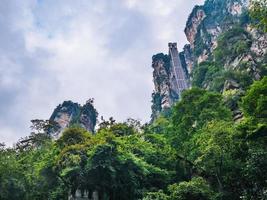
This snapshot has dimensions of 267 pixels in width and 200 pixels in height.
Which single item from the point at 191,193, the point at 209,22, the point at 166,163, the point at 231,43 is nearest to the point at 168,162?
the point at 166,163

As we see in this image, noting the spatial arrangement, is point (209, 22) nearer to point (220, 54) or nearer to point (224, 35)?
point (224, 35)

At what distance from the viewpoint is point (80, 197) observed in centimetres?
2455

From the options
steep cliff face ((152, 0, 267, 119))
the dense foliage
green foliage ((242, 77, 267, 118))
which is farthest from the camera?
steep cliff face ((152, 0, 267, 119))

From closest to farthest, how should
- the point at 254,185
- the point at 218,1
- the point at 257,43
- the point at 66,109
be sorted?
the point at 254,185
the point at 257,43
the point at 66,109
the point at 218,1

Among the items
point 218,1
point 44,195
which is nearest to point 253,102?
point 44,195

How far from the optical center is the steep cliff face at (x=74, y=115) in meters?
70.1

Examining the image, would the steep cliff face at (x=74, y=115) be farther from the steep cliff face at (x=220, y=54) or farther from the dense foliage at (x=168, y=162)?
the dense foliage at (x=168, y=162)

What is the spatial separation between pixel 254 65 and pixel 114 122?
67.0 feet

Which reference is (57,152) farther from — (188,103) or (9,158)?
(188,103)

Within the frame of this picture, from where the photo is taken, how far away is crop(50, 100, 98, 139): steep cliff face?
230 feet

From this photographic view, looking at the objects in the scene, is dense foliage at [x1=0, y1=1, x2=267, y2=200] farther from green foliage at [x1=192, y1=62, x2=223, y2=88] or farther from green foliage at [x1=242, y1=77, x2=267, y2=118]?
green foliage at [x1=192, y1=62, x2=223, y2=88]

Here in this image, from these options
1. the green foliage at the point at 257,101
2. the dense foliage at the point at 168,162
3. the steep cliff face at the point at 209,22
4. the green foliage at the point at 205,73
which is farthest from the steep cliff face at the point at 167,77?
the green foliage at the point at 257,101

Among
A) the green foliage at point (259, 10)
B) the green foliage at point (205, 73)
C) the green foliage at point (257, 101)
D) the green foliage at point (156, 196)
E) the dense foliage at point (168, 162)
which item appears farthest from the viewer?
the green foliage at point (205, 73)

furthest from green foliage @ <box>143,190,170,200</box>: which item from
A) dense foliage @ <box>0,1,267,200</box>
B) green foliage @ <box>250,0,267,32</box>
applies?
green foliage @ <box>250,0,267,32</box>
